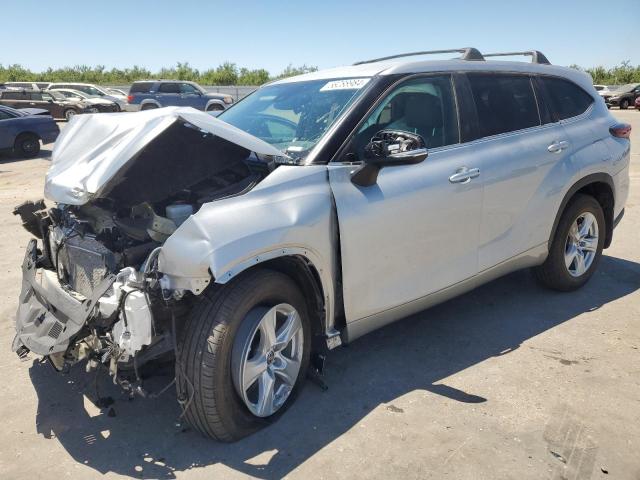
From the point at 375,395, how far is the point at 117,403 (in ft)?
5.09

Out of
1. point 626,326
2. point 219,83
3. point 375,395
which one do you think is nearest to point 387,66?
point 375,395

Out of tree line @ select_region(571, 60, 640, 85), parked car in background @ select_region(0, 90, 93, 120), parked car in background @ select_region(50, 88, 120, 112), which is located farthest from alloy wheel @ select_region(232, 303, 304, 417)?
tree line @ select_region(571, 60, 640, 85)

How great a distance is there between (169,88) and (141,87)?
1319 mm

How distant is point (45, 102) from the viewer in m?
24.8

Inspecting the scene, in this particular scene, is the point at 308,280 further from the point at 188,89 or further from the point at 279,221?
the point at 188,89

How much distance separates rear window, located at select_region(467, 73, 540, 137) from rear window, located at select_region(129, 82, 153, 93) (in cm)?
2402

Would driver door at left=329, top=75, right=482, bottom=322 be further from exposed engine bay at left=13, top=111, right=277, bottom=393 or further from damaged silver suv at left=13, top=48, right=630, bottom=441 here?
exposed engine bay at left=13, top=111, right=277, bottom=393

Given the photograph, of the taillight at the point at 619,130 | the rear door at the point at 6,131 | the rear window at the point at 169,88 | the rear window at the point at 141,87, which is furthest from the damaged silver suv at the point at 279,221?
the rear window at the point at 141,87

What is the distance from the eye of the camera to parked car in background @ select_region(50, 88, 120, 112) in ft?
82.5

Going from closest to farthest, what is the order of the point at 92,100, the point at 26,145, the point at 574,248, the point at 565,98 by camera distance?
the point at 565,98 < the point at 574,248 < the point at 26,145 < the point at 92,100

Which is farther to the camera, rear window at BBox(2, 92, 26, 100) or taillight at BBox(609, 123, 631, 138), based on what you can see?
rear window at BBox(2, 92, 26, 100)

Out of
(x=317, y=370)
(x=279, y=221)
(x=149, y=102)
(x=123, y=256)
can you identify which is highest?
(x=149, y=102)

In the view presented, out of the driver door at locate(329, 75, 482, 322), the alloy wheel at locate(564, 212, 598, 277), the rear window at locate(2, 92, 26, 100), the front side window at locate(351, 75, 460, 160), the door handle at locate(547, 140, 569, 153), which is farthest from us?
the rear window at locate(2, 92, 26, 100)

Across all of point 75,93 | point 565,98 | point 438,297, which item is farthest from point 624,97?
point 438,297
